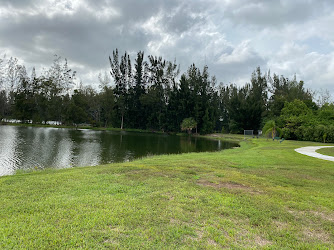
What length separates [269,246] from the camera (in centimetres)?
293

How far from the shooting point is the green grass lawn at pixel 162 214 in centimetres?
293

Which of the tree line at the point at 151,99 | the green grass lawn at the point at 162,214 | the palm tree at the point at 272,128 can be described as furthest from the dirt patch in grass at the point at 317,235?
the tree line at the point at 151,99

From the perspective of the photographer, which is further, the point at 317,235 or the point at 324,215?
the point at 324,215

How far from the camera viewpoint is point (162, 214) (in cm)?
367

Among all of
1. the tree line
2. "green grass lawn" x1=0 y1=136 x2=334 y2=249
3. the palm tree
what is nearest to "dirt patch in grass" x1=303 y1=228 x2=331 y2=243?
"green grass lawn" x1=0 y1=136 x2=334 y2=249

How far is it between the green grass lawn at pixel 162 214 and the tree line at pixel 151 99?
44258mm

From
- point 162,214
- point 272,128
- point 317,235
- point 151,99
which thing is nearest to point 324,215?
point 317,235

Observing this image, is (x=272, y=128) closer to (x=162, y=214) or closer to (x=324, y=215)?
(x=324, y=215)

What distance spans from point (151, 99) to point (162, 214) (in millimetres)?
52609

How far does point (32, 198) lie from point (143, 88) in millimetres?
57702

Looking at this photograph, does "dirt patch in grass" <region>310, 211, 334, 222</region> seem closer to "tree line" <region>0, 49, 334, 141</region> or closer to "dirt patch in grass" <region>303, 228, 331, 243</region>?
"dirt patch in grass" <region>303, 228, 331, 243</region>

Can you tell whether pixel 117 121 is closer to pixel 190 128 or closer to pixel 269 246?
pixel 190 128

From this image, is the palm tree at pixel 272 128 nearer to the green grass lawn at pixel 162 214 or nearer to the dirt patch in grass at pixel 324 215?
the green grass lawn at pixel 162 214

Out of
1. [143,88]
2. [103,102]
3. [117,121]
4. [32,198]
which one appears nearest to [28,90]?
[103,102]
